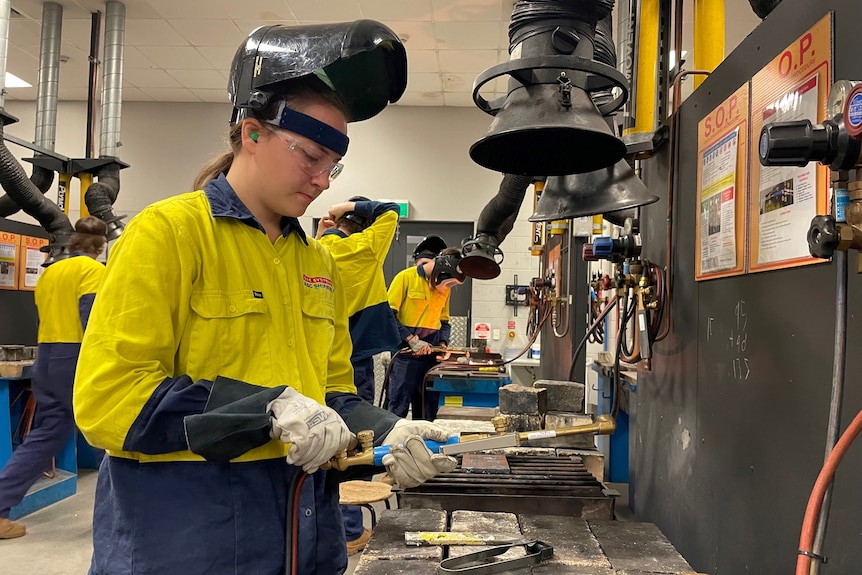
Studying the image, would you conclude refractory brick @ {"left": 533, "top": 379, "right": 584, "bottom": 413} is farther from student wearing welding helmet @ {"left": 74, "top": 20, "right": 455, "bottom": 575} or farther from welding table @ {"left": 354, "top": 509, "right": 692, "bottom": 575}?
student wearing welding helmet @ {"left": 74, "top": 20, "right": 455, "bottom": 575}

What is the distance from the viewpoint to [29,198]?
4.05 m

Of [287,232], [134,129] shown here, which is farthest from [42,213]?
[287,232]

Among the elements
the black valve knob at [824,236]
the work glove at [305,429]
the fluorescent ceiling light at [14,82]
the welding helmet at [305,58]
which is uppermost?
the fluorescent ceiling light at [14,82]

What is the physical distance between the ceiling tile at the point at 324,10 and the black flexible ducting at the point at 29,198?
2227 mm

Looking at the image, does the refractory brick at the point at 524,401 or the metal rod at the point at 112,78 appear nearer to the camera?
the refractory brick at the point at 524,401

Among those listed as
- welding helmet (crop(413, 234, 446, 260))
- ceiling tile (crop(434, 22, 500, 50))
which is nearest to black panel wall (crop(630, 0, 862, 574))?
welding helmet (crop(413, 234, 446, 260))

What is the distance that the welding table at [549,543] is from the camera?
126 centimetres

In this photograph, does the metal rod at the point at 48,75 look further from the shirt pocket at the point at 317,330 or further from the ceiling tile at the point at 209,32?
the shirt pocket at the point at 317,330

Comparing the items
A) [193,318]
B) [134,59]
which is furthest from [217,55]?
[193,318]

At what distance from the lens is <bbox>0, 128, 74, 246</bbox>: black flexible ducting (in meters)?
3.81

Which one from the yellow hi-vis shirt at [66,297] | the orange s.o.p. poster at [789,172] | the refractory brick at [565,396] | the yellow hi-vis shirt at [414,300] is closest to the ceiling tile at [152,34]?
the yellow hi-vis shirt at [66,297]

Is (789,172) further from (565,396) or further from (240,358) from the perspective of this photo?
(565,396)

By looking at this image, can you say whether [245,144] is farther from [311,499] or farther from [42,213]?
[42,213]

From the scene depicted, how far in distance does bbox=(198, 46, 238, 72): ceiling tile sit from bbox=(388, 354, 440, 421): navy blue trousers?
3150 mm
